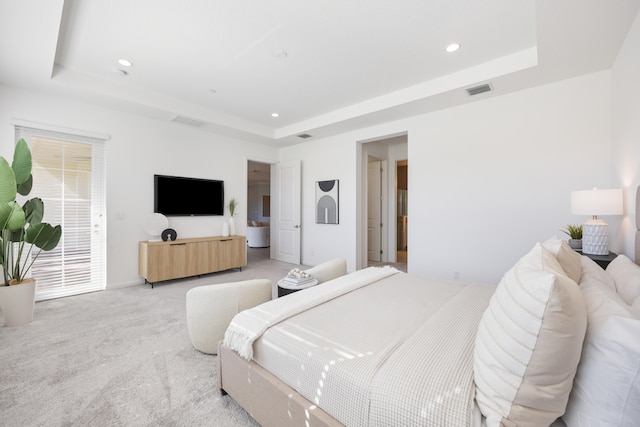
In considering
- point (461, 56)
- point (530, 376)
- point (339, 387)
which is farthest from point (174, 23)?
point (530, 376)

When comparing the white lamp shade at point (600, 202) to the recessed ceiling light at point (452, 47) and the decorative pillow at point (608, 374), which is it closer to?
the recessed ceiling light at point (452, 47)

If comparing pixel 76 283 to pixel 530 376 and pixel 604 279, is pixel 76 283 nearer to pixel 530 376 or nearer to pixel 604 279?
pixel 530 376

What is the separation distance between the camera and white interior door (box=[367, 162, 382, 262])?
6223mm

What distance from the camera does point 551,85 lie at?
3.14 meters

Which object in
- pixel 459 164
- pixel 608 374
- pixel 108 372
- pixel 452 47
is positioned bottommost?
pixel 108 372

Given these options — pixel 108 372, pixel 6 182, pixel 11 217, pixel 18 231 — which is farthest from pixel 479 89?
pixel 18 231

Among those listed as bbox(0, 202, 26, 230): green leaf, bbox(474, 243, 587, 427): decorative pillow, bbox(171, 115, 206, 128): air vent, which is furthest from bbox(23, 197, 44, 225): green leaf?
bbox(474, 243, 587, 427): decorative pillow

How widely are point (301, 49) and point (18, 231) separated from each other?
139 inches

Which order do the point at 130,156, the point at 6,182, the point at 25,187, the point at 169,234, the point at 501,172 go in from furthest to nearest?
the point at 169,234 < the point at 130,156 < the point at 501,172 < the point at 25,187 < the point at 6,182

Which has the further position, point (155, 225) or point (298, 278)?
point (155, 225)

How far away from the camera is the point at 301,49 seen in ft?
9.24

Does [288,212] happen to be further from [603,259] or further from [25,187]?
[603,259]

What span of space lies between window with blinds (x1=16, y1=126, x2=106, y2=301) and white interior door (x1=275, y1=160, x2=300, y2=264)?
3.25 metres

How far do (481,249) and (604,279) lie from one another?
7.55ft
